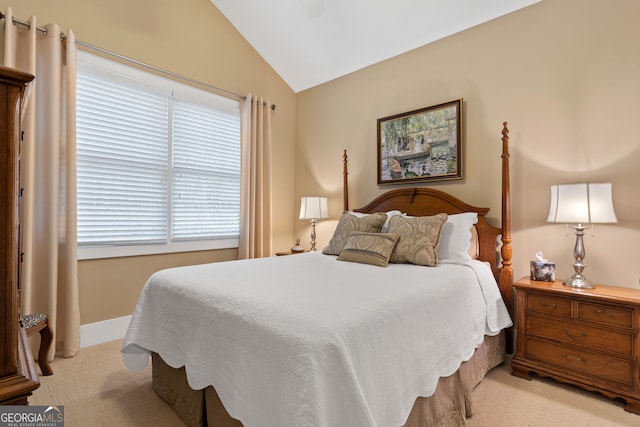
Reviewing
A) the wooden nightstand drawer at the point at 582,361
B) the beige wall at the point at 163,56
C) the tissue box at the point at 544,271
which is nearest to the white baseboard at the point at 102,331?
the beige wall at the point at 163,56

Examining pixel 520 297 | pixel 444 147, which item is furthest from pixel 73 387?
pixel 444 147

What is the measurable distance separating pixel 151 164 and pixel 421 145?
2681 mm

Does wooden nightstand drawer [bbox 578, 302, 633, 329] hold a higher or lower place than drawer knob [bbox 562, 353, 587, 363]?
higher

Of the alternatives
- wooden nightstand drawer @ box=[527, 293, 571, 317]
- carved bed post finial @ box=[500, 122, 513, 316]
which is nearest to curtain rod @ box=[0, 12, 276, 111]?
carved bed post finial @ box=[500, 122, 513, 316]

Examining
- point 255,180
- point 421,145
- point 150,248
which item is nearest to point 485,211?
point 421,145

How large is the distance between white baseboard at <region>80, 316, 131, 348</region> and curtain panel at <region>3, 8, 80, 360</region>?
167 millimetres

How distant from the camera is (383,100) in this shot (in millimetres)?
3615

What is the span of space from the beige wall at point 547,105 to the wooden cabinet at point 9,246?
3018mm

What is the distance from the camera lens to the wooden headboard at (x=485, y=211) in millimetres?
2557

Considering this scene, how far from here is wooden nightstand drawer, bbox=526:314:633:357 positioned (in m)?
1.95

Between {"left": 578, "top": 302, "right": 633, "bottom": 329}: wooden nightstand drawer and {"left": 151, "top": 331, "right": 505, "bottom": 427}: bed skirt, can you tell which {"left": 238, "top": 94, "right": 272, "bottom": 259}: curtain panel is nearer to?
{"left": 151, "top": 331, "right": 505, "bottom": 427}: bed skirt

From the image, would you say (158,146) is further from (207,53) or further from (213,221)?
(207,53)

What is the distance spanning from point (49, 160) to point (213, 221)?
158cm

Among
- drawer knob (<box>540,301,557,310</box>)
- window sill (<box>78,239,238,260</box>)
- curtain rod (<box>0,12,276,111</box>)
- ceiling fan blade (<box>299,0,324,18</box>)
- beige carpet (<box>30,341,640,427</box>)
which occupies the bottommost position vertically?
beige carpet (<box>30,341,640,427</box>)
